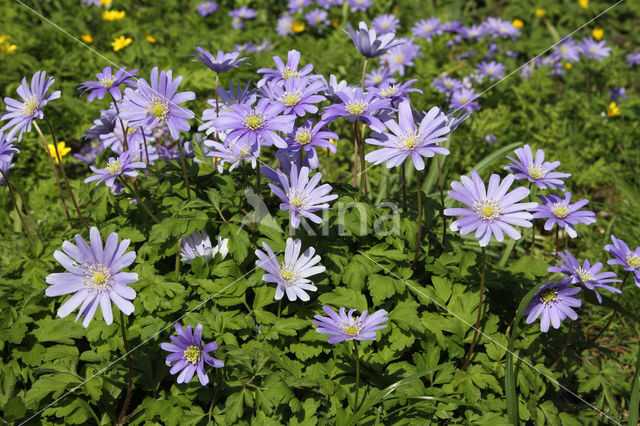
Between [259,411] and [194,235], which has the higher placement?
[194,235]

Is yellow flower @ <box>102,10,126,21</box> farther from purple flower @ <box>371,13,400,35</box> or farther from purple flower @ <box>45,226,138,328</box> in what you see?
purple flower @ <box>45,226,138,328</box>

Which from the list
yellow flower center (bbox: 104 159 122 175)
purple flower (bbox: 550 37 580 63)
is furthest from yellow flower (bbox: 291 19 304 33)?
yellow flower center (bbox: 104 159 122 175)

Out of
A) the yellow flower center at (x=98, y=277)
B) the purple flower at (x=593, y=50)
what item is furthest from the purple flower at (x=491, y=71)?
the yellow flower center at (x=98, y=277)

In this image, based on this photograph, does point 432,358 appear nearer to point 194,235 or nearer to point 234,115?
point 194,235

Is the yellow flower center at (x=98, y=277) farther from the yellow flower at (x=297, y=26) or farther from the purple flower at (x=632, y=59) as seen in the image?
the purple flower at (x=632, y=59)

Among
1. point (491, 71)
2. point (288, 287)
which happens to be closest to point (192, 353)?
point (288, 287)

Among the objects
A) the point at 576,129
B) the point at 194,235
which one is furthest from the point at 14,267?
the point at 576,129
